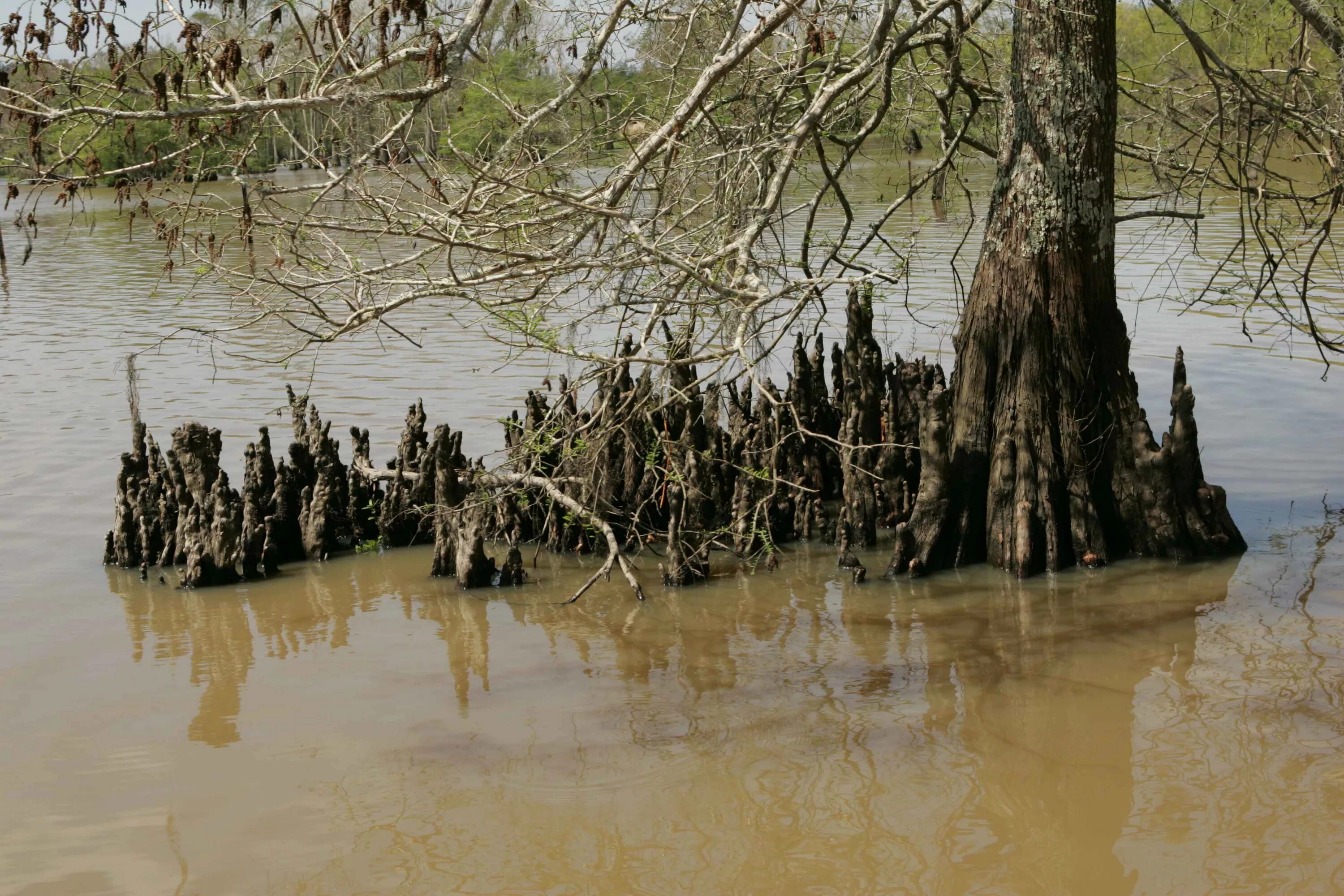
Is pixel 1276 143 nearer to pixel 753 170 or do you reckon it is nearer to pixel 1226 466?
pixel 1226 466

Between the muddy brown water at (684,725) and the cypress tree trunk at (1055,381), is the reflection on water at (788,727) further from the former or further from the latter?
the cypress tree trunk at (1055,381)

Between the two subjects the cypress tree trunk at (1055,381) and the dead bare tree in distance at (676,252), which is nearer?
the dead bare tree in distance at (676,252)

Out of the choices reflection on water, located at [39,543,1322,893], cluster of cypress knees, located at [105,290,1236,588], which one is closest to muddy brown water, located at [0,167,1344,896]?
reflection on water, located at [39,543,1322,893]

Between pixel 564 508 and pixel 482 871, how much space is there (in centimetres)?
368

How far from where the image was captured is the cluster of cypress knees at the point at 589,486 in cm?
730

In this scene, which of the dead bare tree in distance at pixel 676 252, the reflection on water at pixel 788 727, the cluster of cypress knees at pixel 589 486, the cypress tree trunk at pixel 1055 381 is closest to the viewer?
the reflection on water at pixel 788 727

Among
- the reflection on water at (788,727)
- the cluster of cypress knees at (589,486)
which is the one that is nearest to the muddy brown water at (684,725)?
the reflection on water at (788,727)

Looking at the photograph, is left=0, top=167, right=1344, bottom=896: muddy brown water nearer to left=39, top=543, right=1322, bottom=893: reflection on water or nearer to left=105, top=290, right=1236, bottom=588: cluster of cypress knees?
left=39, top=543, right=1322, bottom=893: reflection on water

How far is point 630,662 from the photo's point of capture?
615cm

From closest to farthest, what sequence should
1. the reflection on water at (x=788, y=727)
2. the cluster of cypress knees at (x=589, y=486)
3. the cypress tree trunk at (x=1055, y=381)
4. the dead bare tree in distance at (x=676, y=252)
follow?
1. the reflection on water at (x=788, y=727)
2. the dead bare tree in distance at (x=676, y=252)
3. the cypress tree trunk at (x=1055, y=381)
4. the cluster of cypress knees at (x=589, y=486)

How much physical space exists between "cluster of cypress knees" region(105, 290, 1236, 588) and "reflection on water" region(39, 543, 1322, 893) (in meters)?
0.27

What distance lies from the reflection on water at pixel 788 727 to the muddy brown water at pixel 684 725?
0.6 inches

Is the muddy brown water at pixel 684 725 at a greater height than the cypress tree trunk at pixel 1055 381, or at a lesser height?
lesser

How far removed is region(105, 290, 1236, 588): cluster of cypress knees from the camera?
288 inches
